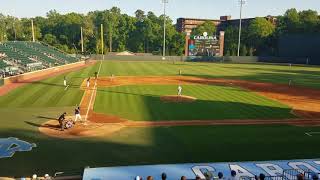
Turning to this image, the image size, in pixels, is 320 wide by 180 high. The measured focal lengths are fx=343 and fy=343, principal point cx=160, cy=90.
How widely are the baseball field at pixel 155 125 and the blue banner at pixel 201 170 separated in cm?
127

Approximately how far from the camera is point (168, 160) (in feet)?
60.2

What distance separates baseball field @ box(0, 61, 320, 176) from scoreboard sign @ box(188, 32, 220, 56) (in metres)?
55.3

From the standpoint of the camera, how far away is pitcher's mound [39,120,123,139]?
22527mm

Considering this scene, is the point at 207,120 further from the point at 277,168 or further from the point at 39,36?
the point at 39,36

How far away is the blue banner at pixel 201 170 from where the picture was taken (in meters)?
15.6

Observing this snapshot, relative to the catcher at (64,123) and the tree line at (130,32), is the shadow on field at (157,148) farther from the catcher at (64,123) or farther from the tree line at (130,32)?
the tree line at (130,32)

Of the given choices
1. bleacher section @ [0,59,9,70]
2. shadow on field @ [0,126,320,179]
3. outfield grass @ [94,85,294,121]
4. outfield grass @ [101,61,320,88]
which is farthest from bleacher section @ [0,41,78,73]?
shadow on field @ [0,126,320,179]

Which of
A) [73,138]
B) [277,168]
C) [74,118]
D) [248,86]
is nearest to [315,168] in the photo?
[277,168]

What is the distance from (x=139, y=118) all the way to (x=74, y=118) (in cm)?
507

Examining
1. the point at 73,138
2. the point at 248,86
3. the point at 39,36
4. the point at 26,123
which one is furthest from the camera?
the point at 39,36

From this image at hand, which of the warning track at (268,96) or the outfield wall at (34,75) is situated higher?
the outfield wall at (34,75)

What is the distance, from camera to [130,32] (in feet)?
452

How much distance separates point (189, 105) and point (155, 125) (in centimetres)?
826

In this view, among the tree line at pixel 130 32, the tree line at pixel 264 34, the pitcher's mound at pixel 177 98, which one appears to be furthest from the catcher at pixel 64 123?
the tree line at pixel 264 34
